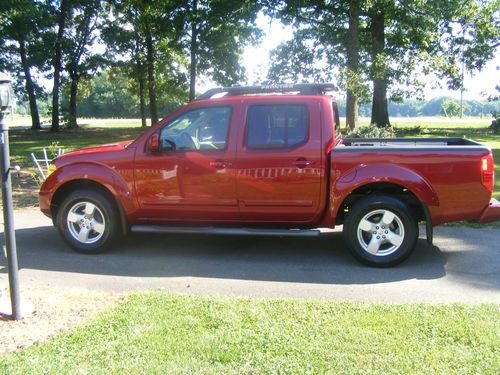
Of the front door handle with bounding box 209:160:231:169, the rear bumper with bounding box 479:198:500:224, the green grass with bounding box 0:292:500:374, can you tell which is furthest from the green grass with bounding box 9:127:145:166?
the rear bumper with bounding box 479:198:500:224

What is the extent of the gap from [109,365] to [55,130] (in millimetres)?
32613

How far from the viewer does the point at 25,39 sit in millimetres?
32031

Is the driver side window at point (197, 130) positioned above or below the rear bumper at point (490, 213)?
above

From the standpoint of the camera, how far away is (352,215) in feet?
18.1

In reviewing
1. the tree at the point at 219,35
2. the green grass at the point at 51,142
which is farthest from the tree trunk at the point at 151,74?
the green grass at the point at 51,142

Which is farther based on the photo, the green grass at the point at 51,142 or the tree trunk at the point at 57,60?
the tree trunk at the point at 57,60

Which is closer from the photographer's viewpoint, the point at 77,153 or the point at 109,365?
the point at 109,365

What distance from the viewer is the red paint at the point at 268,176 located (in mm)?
5371

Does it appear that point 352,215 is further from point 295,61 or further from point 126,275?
point 295,61

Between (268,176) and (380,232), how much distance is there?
53.4 inches

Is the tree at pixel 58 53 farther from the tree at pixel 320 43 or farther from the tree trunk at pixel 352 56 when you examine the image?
the tree trunk at pixel 352 56

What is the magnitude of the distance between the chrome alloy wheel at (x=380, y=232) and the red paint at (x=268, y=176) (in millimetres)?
346

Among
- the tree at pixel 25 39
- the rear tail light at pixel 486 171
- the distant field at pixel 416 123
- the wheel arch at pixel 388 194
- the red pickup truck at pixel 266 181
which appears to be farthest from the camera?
the distant field at pixel 416 123

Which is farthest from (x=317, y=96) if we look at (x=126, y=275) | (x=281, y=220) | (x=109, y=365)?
(x=109, y=365)
